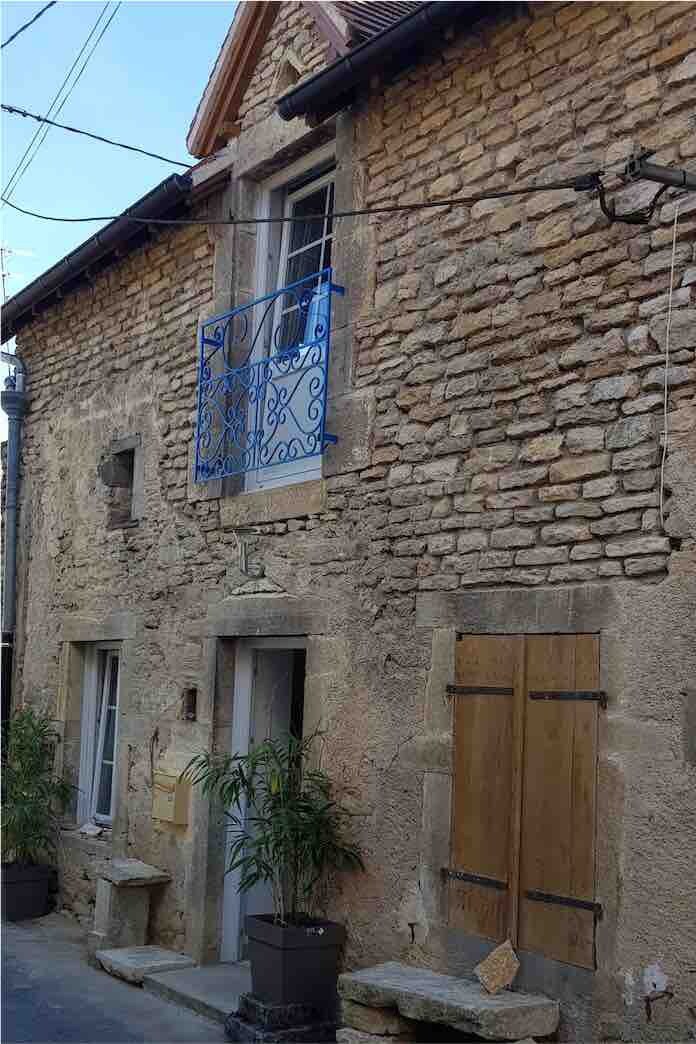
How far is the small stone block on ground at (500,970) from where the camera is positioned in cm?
Answer: 484

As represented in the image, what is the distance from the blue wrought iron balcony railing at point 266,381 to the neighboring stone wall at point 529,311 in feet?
1.56

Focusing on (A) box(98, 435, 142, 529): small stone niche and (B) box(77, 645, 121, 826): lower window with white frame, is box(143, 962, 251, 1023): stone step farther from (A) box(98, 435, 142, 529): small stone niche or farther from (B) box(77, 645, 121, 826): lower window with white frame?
(A) box(98, 435, 142, 529): small stone niche

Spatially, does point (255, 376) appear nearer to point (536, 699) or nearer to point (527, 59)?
point (527, 59)

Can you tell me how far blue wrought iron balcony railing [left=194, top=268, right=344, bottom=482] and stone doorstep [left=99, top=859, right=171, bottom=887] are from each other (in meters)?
2.38

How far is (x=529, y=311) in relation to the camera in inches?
207

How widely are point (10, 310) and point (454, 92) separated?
527cm

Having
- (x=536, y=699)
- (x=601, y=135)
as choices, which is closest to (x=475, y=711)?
(x=536, y=699)

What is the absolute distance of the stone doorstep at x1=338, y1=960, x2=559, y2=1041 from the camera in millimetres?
4504

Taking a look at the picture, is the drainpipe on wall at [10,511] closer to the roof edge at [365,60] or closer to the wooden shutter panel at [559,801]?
the roof edge at [365,60]

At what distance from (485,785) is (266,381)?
2.91 m

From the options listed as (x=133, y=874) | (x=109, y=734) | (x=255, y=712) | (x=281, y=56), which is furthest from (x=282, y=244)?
(x=133, y=874)

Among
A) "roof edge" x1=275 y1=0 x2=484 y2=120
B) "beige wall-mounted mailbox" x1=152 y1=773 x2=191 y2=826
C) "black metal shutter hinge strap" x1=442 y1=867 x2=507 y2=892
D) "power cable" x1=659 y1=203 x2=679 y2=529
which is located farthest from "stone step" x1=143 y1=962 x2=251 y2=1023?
"roof edge" x1=275 y1=0 x2=484 y2=120

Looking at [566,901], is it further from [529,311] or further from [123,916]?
[123,916]

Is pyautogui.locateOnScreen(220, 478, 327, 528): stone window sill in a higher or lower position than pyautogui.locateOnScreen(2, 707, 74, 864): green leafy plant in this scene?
higher
